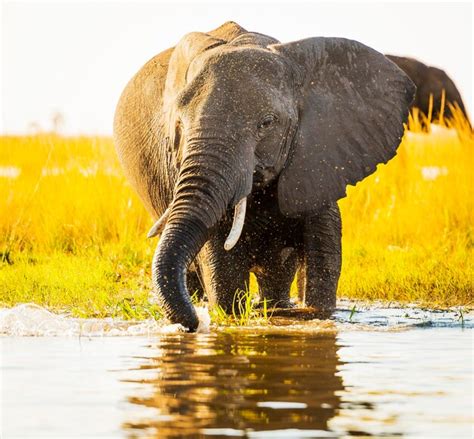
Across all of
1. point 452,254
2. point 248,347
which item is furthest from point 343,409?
point 452,254

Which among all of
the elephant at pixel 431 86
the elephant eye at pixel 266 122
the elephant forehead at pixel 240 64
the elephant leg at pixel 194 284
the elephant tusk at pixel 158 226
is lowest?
the elephant leg at pixel 194 284

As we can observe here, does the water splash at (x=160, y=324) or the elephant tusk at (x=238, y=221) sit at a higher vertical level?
the elephant tusk at (x=238, y=221)

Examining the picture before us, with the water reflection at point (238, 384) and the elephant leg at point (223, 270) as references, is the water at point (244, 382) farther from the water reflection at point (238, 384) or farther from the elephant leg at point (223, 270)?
the elephant leg at point (223, 270)

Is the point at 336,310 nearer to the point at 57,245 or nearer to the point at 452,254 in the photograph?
the point at 452,254

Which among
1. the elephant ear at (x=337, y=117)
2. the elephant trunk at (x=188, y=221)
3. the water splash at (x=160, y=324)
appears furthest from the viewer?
the elephant ear at (x=337, y=117)

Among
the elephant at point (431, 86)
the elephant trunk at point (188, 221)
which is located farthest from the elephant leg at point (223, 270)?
the elephant at point (431, 86)

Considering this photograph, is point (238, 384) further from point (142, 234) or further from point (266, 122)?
point (142, 234)

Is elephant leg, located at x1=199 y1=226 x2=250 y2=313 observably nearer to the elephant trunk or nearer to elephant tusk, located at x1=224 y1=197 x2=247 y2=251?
elephant tusk, located at x1=224 y1=197 x2=247 y2=251

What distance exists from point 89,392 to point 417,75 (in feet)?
53.3

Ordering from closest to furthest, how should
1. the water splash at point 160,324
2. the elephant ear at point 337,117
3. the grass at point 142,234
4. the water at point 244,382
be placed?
the water at point 244,382, the water splash at point 160,324, the elephant ear at point 337,117, the grass at point 142,234

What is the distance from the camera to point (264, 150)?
7.57 m

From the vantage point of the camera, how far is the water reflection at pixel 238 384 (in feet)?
15.1

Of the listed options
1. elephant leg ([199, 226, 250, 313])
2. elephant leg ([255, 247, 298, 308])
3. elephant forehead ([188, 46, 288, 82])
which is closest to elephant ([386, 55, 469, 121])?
elephant leg ([255, 247, 298, 308])

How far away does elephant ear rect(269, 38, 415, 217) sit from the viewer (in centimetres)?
792
